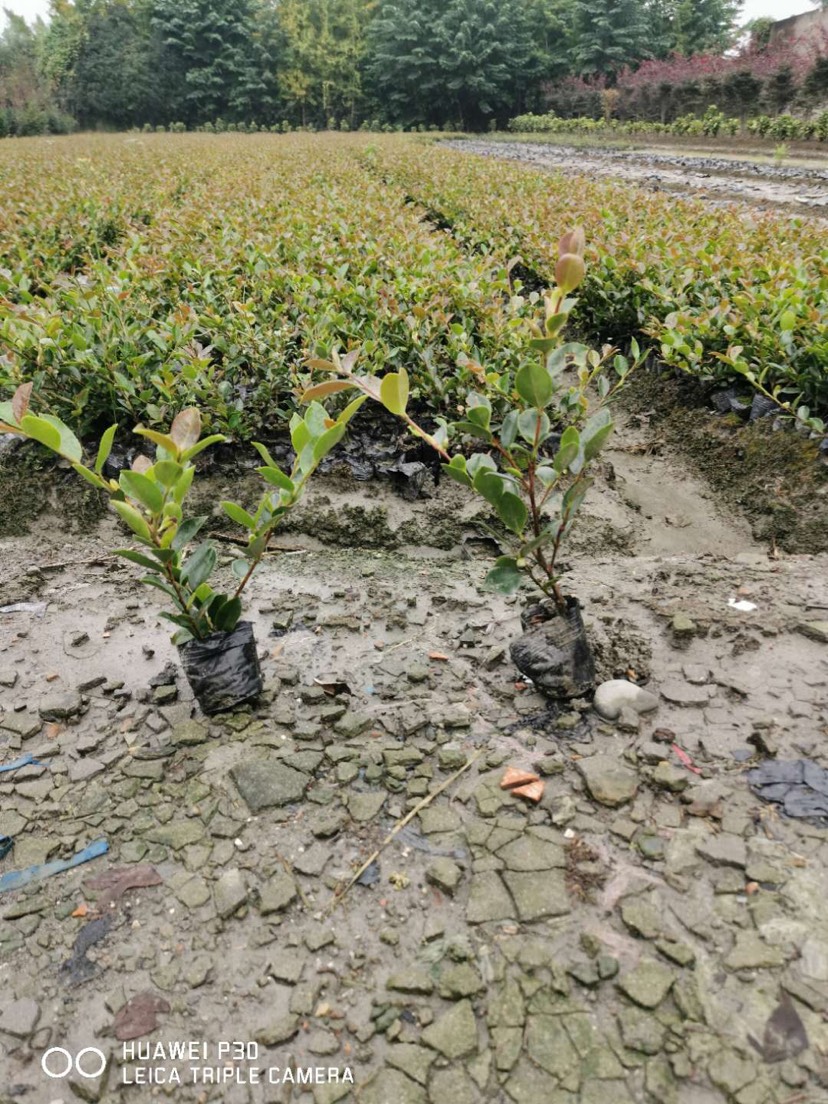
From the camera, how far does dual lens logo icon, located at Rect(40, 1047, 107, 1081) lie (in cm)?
106

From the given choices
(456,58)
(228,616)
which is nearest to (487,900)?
(228,616)

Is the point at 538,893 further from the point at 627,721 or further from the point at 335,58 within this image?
the point at 335,58

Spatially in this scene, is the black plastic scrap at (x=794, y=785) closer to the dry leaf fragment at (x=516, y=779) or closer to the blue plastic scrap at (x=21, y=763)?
the dry leaf fragment at (x=516, y=779)

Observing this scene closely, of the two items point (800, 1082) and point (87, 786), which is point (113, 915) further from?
point (800, 1082)

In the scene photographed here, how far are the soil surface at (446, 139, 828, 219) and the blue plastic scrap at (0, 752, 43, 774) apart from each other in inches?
412

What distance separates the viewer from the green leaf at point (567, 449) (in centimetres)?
155

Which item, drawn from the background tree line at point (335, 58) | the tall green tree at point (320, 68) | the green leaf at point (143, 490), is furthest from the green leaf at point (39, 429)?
the tall green tree at point (320, 68)

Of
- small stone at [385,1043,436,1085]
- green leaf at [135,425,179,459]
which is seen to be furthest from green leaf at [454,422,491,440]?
small stone at [385,1043,436,1085]

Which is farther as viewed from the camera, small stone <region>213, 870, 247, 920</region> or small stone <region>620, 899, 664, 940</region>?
small stone <region>213, 870, 247, 920</region>

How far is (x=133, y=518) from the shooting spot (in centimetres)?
146

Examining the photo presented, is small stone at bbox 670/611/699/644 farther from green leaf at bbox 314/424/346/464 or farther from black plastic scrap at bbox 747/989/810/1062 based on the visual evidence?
green leaf at bbox 314/424/346/464

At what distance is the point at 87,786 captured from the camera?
1597mm

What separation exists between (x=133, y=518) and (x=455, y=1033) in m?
1.13

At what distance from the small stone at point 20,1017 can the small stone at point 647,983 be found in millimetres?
964
